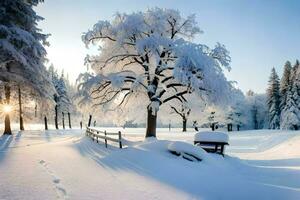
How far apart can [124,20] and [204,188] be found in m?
16.7

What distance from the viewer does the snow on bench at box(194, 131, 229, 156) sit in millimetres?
19531

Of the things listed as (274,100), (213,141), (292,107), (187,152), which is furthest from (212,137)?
(274,100)

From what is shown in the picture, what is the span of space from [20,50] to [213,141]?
14808mm

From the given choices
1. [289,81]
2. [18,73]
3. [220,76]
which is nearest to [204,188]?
[220,76]

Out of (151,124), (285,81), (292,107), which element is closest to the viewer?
(151,124)

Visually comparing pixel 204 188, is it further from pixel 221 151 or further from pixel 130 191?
pixel 221 151

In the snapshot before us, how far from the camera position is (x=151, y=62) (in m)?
25.1

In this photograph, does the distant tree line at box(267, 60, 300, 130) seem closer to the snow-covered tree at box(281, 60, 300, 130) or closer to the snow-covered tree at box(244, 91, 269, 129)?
the snow-covered tree at box(281, 60, 300, 130)

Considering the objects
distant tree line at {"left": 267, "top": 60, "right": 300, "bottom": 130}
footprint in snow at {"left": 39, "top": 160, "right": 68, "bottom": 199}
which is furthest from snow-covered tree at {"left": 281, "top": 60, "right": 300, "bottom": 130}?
footprint in snow at {"left": 39, "top": 160, "right": 68, "bottom": 199}

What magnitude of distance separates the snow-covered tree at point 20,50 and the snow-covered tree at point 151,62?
13.1ft

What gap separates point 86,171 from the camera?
40.4 feet

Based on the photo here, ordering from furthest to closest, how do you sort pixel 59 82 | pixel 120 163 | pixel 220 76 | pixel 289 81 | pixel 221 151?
pixel 59 82, pixel 289 81, pixel 220 76, pixel 221 151, pixel 120 163

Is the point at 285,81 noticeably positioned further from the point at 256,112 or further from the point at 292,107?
the point at 256,112

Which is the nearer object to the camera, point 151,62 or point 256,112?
point 151,62
